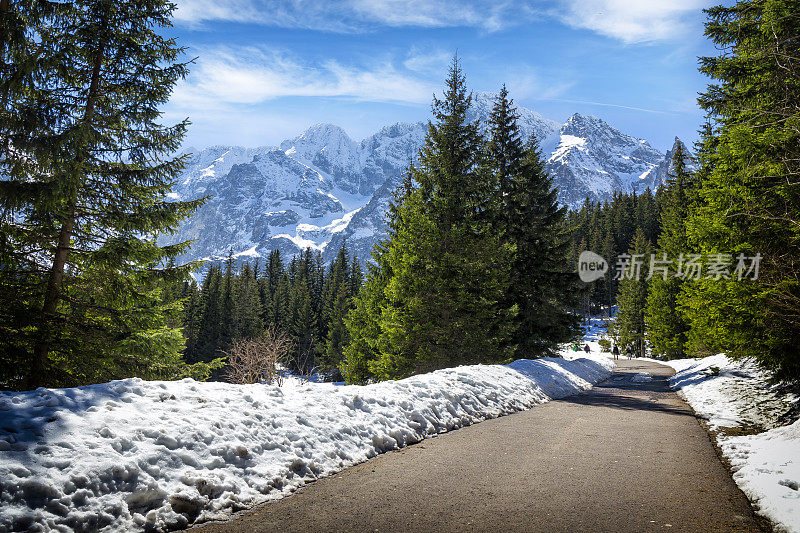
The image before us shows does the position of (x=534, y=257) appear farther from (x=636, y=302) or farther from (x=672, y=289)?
(x=636, y=302)

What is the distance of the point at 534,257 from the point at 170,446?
64.0ft

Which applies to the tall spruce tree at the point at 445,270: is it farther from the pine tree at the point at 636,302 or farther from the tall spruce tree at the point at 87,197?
the pine tree at the point at 636,302

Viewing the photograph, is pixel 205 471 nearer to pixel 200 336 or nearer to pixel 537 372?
pixel 537 372

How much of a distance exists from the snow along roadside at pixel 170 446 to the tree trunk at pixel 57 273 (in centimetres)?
406

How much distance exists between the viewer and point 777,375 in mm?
10047

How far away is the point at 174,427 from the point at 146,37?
972 cm

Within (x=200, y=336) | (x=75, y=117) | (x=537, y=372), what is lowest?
(x=200, y=336)

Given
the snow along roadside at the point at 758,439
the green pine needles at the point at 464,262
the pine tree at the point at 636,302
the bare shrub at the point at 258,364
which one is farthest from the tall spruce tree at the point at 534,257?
the pine tree at the point at 636,302

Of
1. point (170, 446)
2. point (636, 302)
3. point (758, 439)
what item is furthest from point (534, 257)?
point (636, 302)

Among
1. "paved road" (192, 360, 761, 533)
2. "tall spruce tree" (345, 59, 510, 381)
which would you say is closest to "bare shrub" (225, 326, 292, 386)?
"tall spruce tree" (345, 59, 510, 381)

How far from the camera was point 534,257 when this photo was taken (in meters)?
21.5

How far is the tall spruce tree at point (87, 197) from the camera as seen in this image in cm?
805

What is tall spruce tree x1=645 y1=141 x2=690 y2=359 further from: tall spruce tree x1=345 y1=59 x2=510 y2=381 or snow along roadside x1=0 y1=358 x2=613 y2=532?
snow along roadside x1=0 y1=358 x2=613 y2=532

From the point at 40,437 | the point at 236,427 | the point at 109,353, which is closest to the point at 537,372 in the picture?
the point at 236,427
